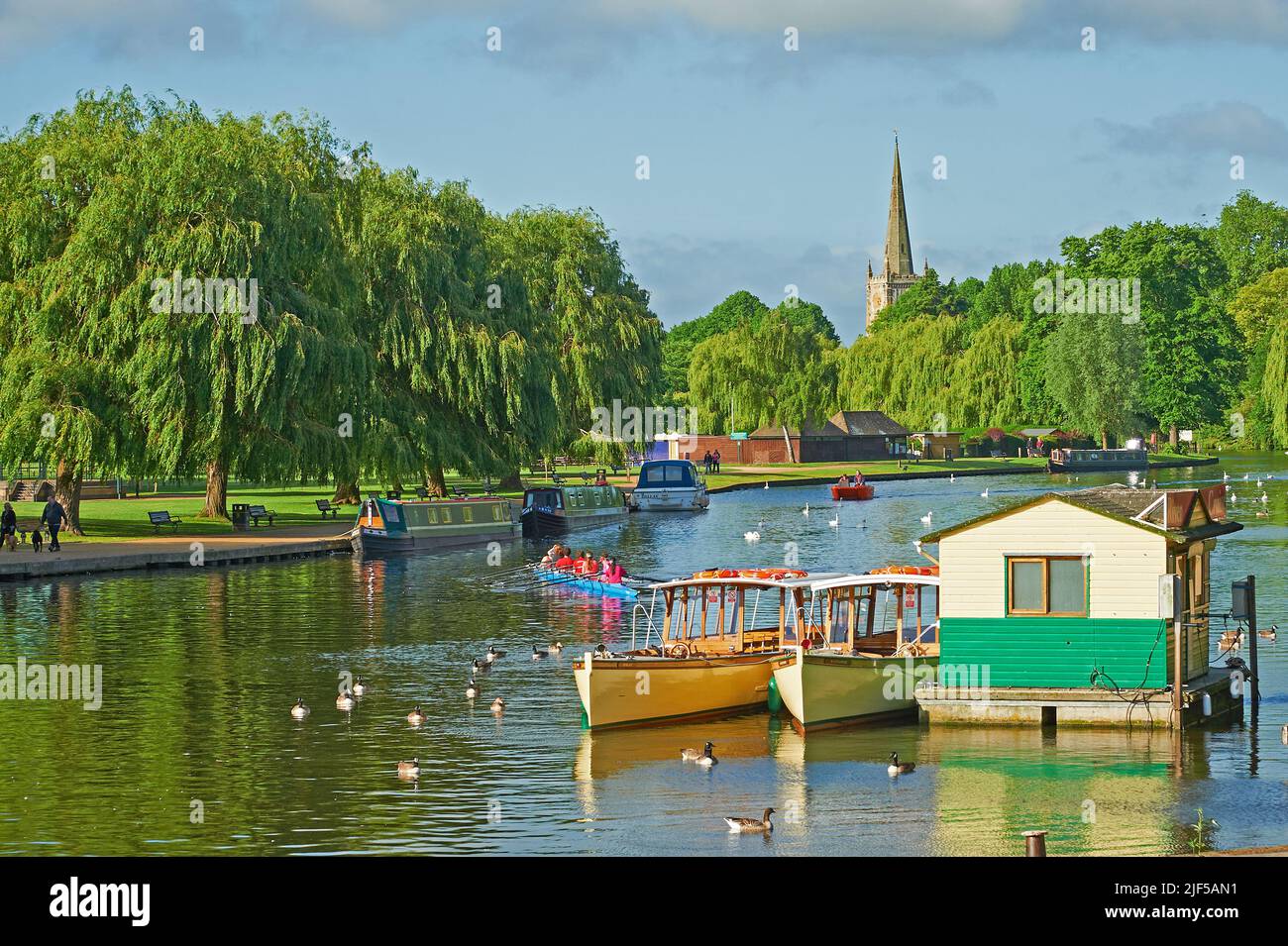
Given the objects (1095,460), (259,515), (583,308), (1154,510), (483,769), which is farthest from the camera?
(1095,460)

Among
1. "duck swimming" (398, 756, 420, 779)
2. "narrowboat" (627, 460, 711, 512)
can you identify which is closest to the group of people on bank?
"duck swimming" (398, 756, 420, 779)

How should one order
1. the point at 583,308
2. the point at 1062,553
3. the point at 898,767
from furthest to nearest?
the point at 583,308
the point at 1062,553
the point at 898,767

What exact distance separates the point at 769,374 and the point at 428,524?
75.7 metres

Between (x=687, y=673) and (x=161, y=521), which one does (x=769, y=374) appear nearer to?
(x=161, y=521)

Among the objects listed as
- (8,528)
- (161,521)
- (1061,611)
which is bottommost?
(1061,611)

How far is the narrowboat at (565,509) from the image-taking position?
77.1m

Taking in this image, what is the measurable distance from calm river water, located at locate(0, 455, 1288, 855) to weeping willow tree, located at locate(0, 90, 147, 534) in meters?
16.7

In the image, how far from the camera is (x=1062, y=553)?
27.6m

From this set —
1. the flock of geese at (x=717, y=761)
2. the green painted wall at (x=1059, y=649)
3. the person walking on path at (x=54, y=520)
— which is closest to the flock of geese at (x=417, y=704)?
the flock of geese at (x=717, y=761)

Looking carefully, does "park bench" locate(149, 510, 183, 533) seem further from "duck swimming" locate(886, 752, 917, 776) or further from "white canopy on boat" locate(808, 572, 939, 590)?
"duck swimming" locate(886, 752, 917, 776)

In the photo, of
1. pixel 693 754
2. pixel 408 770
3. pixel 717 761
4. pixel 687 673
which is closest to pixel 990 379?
pixel 687 673

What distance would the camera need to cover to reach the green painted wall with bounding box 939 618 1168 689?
1080 inches
